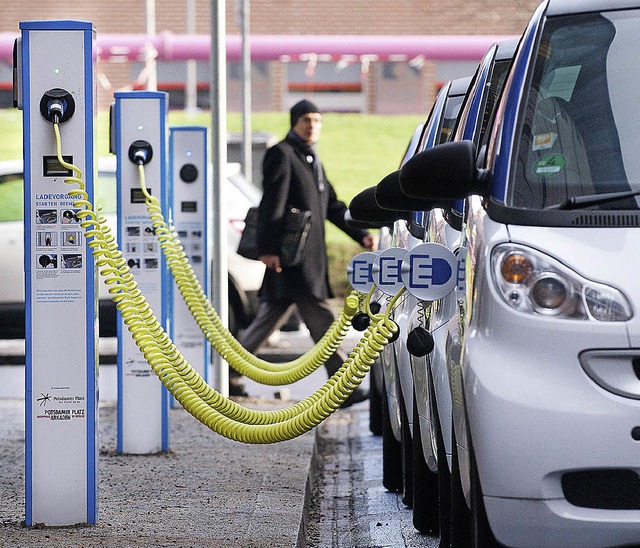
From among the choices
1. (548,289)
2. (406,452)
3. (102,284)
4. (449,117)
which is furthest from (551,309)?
(102,284)

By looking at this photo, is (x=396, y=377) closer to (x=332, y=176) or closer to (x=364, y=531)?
(x=364, y=531)

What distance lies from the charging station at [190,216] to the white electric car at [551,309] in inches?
205

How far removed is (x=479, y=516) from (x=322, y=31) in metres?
29.4

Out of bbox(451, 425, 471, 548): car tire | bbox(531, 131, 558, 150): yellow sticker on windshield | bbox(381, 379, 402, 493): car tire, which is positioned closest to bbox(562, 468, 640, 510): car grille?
bbox(451, 425, 471, 548): car tire

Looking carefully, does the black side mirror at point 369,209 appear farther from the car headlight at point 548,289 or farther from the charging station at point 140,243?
the car headlight at point 548,289

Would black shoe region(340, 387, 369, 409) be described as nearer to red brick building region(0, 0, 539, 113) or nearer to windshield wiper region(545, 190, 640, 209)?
windshield wiper region(545, 190, 640, 209)

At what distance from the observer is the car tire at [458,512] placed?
4.61m

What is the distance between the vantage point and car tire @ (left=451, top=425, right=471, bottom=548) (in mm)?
4609

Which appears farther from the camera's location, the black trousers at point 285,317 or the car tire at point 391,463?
the black trousers at point 285,317

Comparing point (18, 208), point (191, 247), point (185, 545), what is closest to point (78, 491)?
point (185, 545)

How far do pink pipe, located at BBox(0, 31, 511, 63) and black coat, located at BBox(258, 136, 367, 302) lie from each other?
16.2 m

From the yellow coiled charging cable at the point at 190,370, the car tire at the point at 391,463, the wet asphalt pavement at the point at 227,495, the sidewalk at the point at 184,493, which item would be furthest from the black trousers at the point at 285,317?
the yellow coiled charging cable at the point at 190,370

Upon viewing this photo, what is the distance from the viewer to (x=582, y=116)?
448 cm

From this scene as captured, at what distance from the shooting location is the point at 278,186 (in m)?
10.3
